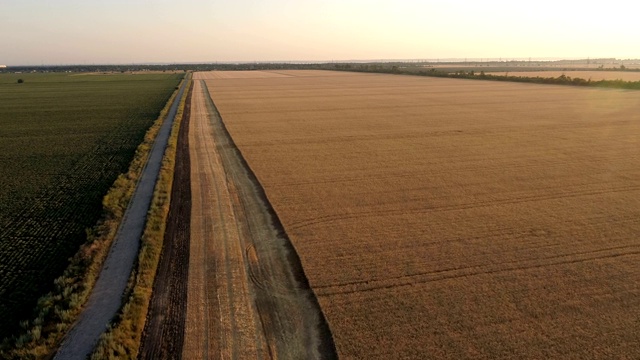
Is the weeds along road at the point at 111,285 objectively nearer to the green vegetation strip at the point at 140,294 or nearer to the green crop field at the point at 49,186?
the green vegetation strip at the point at 140,294

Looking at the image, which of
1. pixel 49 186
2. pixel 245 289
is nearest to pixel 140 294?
pixel 245 289

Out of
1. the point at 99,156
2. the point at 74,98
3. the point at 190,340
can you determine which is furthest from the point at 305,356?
the point at 74,98

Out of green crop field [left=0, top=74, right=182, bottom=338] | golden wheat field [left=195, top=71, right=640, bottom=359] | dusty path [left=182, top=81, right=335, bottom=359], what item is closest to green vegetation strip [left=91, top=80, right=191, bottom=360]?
dusty path [left=182, top=81, right=335, bottom=359]

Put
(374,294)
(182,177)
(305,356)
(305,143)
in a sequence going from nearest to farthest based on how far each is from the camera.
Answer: (305,356)
(374,294)
(182,177)
(305,143)

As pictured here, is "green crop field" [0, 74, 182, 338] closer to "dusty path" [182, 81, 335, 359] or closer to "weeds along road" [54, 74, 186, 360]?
"weeds along road" [54, 74, 186, 360]

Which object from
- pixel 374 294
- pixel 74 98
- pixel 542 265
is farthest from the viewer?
pixel 74 98

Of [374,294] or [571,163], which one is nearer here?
[374,294]

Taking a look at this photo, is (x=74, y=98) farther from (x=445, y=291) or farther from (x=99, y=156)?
(x=445, y=291)
